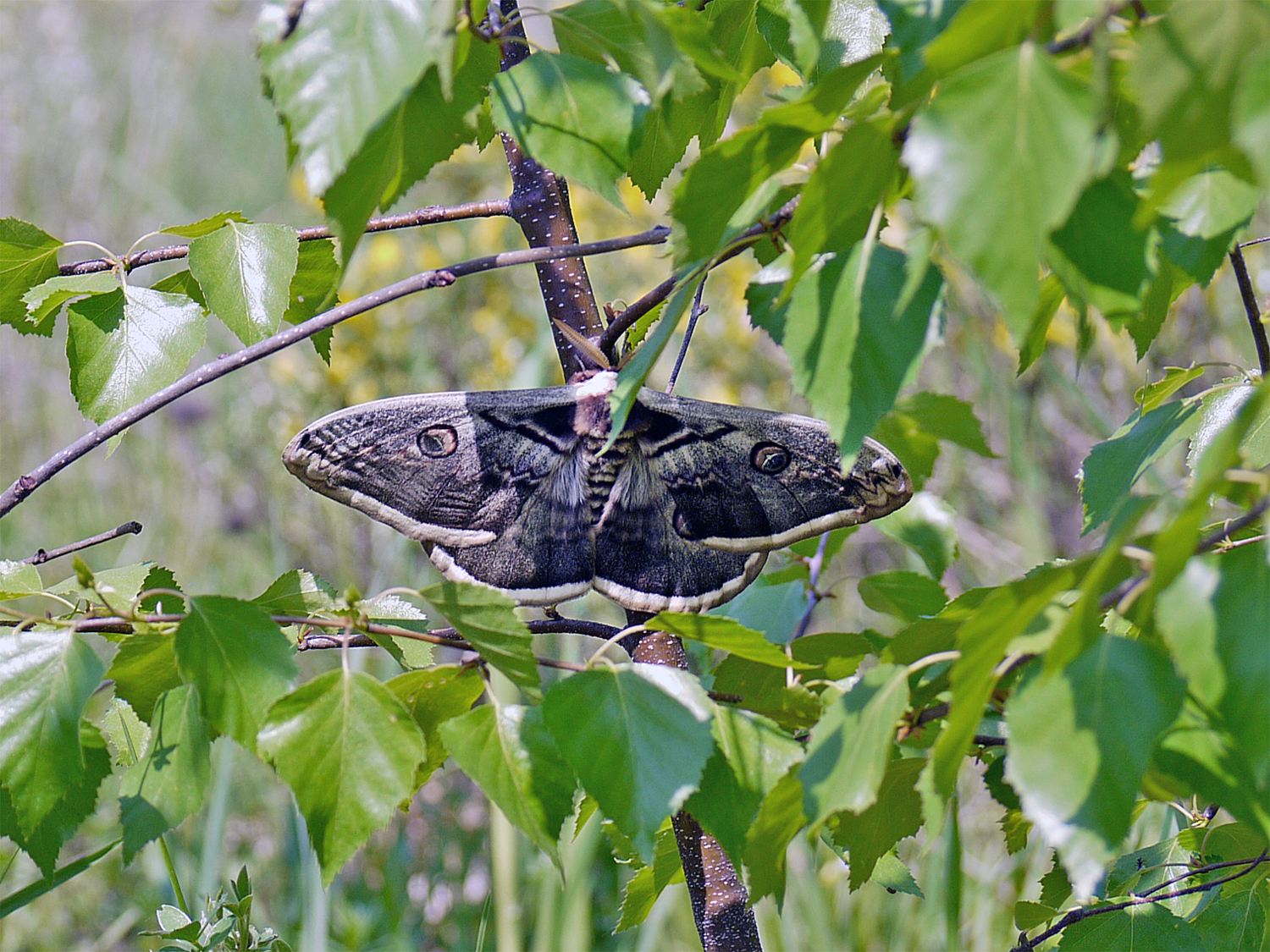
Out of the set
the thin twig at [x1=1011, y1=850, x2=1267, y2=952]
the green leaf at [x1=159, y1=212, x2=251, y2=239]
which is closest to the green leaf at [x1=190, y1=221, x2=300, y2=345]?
the green leaf at [x1=159, y1=212, x2=251, y2=239]

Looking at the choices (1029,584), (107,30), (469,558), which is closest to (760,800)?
(1029,584)

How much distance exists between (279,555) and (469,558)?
4.02 ft

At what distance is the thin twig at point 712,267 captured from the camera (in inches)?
22.4

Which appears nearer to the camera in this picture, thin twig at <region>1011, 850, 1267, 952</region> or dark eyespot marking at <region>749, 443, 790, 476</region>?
thin twig at <region>1011, 850, 1267, 952</region>

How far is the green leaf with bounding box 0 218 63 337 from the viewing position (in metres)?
0.72

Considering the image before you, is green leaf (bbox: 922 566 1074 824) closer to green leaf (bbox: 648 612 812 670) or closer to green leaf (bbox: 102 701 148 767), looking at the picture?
green leaf (bbox: 648 612 812 670)

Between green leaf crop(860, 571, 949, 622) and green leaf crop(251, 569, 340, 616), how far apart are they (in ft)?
1.47

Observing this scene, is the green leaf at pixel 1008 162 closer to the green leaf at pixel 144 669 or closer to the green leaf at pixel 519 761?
the green leaf at pixel 519 761

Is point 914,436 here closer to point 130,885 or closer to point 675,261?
point 675,261

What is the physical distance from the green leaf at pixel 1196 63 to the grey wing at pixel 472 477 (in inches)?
20.6

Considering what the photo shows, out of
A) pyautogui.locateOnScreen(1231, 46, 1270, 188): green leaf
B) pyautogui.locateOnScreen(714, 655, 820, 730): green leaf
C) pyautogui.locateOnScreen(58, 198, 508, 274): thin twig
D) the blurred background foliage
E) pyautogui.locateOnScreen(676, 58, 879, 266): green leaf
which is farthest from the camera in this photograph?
the blurred background foliage

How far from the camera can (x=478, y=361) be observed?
8.54ft

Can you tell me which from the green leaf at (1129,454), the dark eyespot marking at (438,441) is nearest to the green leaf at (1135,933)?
the green leaf at (1129,454)

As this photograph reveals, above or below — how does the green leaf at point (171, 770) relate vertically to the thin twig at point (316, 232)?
below
